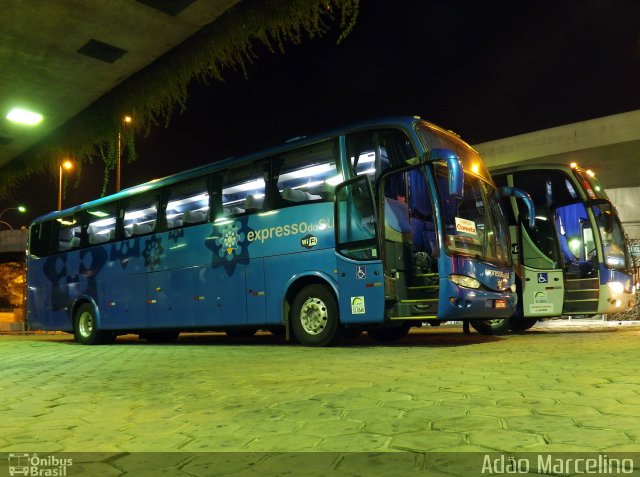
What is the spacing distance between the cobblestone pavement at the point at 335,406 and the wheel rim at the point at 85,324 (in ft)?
24.1

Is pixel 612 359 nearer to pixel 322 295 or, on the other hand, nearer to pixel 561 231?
pixel 322 295

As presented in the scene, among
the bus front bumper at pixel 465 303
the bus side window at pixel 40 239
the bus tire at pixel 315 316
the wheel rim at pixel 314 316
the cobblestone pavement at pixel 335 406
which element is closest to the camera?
the cobblestone pavement at pixel 335 406

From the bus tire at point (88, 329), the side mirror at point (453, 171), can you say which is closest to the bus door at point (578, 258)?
the side mirror at point (453, 171)

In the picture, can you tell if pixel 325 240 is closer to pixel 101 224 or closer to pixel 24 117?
pixel 24 117

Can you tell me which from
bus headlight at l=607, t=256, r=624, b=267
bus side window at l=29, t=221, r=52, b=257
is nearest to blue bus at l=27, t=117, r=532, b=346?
bus headlight at l=607, t=256, r=624, b=267

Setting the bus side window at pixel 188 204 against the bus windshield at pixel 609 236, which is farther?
the bus windshield at pixel 609 236

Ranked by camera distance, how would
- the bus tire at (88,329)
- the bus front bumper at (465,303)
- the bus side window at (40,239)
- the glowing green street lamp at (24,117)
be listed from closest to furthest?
1. the glowing green street lamp at (24,117)
2. the bus front bumper at (465,303)
3. the bus tire at (88,329)
4. the bus side window at (40,239)

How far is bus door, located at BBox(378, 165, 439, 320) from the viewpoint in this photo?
936 cm

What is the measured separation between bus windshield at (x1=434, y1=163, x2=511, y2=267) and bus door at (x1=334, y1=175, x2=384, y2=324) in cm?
120

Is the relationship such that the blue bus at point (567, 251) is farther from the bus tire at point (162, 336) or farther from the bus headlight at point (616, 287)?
the bus tire at point (162, 336)

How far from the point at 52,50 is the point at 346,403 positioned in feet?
13.9

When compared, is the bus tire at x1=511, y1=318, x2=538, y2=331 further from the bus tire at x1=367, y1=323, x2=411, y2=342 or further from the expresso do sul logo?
the expresso do sul logo

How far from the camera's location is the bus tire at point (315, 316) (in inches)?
391

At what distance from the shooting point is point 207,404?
4723 millimetres
